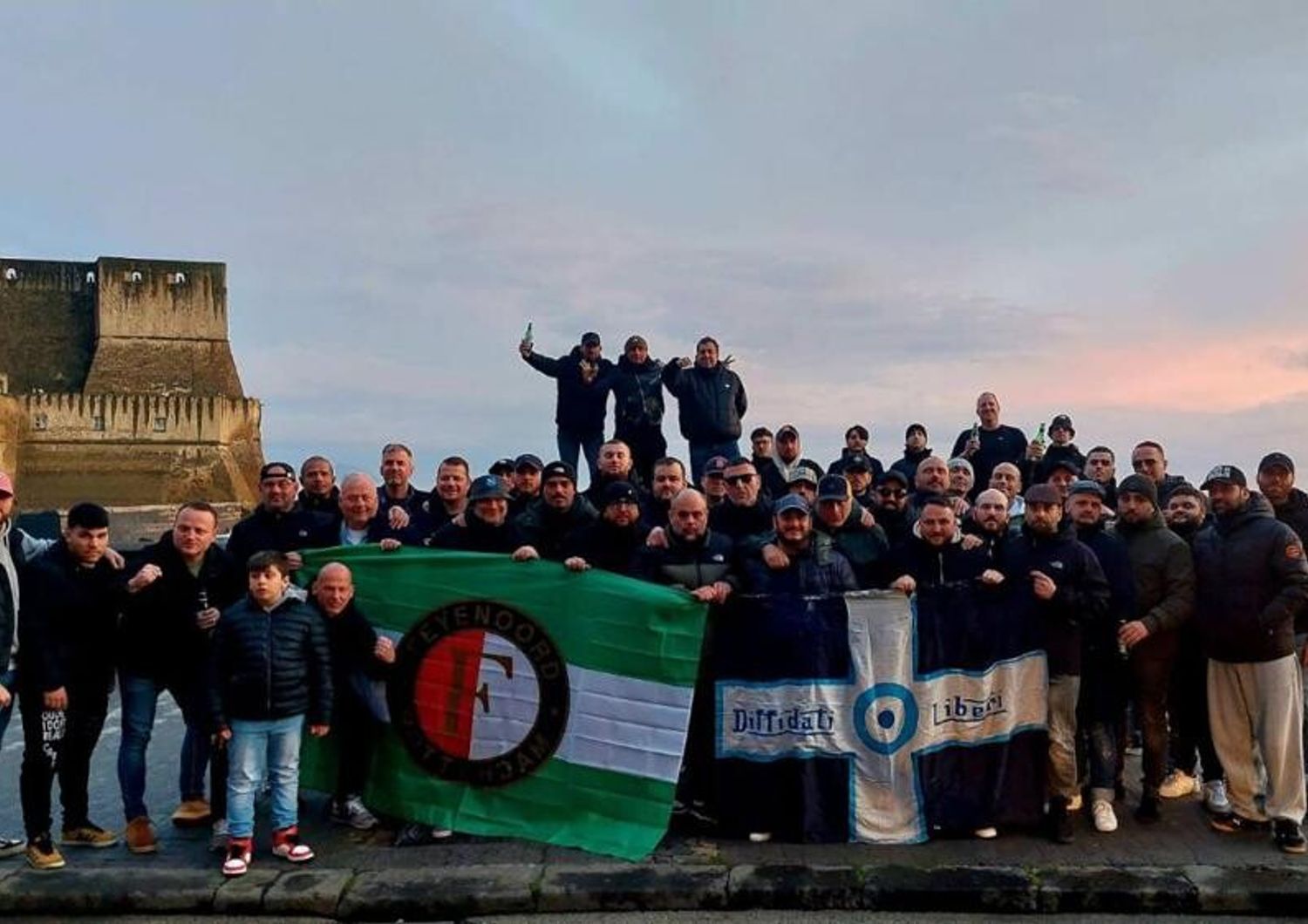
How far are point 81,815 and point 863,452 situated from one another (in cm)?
716

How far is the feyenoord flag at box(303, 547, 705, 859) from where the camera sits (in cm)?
600

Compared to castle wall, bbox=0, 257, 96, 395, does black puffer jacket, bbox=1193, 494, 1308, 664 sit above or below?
below

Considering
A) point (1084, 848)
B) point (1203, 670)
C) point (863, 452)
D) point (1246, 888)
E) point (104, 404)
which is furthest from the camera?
point (104, 404)

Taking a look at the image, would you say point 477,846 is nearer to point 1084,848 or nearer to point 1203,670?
point 1084,848

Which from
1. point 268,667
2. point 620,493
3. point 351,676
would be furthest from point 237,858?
point 620,493

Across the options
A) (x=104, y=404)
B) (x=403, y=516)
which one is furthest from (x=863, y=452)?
(x=104, y=404)

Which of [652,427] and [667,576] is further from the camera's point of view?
[652,427]

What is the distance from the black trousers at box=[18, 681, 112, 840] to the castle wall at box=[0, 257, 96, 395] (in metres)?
60.4

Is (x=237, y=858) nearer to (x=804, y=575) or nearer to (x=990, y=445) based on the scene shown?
(x=804, y=575)

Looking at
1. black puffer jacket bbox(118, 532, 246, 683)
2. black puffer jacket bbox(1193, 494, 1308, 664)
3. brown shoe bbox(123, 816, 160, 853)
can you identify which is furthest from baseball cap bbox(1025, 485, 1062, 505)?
brown shoe bbox(123, 816, 160, 853)

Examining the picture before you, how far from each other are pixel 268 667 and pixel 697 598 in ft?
7.81

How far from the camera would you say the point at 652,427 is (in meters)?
10.6

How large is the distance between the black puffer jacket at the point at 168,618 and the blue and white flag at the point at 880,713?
3.03m

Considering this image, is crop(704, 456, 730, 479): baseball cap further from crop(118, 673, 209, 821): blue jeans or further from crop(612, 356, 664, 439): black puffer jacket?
crop(118, 673, 209, 821): blue jeans
